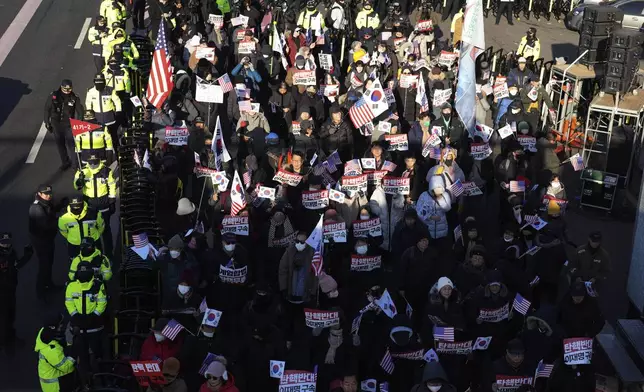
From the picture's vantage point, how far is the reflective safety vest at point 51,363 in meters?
13.7

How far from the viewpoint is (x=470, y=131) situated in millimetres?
19734

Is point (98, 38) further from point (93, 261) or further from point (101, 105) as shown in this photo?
point (93, 261)

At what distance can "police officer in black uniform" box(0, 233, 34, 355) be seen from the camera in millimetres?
15578

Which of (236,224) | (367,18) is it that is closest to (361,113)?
(236,224)

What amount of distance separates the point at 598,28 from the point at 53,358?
13590 millimetres

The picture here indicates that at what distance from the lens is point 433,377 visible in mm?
12758

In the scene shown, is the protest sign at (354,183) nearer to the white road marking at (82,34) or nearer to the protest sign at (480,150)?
the protest sign at (480,150)

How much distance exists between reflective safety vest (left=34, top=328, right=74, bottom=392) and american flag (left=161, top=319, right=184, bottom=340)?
1370mm

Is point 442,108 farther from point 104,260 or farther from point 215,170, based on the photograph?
point 104,260

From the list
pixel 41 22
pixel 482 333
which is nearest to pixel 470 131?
pixel 482 333

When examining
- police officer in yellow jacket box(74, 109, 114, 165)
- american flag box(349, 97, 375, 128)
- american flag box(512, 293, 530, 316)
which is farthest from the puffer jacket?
police officer in yellow jacket box(74, 109, 114, 165)

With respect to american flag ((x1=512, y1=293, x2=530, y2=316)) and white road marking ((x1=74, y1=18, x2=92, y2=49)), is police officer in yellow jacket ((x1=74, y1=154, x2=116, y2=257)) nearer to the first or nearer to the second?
american flag ((x1=512, y1=293, x2=530, y2=316))

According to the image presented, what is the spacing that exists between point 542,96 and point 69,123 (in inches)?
376

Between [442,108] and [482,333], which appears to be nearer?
[482,333]
